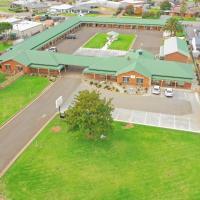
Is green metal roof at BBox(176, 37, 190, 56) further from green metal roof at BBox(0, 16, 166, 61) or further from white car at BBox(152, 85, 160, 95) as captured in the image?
green metal roof at BBox(0, 16, 166, 61)

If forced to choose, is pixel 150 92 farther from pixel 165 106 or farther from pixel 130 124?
pixel 130 124

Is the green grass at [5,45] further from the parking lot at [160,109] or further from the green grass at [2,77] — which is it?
the parking lot at [160,109]

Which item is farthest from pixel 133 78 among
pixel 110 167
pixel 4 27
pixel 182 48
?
pixel 4 27

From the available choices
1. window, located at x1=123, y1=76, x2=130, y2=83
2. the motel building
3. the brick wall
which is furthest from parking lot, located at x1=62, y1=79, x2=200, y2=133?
window, located at x1=123, y1=76, x2=130, y2=83

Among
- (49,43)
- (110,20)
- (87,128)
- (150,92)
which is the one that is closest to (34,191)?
(87,128)

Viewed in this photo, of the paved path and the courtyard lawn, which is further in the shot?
the courtyard lawn

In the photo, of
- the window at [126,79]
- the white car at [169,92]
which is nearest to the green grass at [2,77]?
the window at [126,79]
